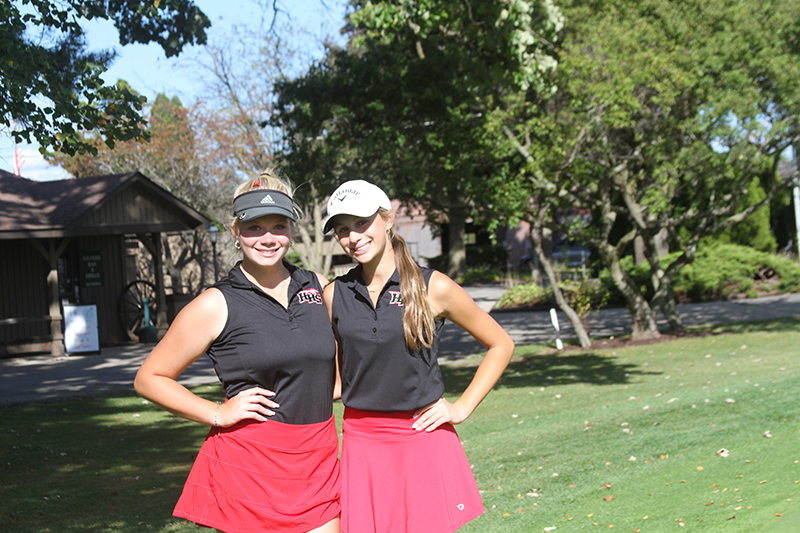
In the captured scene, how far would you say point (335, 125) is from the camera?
14461 mm

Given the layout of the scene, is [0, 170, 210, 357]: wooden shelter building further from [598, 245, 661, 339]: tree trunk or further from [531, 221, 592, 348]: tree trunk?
[598, 245, 661, 339]: tree trunk

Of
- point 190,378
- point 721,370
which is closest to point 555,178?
point 721,370

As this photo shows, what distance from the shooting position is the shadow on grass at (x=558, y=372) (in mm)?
10919

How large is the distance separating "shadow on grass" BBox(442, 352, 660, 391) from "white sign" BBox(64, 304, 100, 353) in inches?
296

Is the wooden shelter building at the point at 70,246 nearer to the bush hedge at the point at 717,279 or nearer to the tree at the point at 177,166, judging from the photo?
the tree at the point at 177,166

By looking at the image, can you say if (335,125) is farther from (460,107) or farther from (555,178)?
(555,178)

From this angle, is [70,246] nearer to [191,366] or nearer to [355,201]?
[191,366]

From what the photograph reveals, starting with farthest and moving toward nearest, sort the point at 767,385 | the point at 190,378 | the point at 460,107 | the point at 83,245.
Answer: the point at 83,245 → the point at 460,107 → the point at 190,378 → the point at 767,385

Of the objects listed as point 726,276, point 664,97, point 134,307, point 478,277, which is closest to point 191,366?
point 134,307

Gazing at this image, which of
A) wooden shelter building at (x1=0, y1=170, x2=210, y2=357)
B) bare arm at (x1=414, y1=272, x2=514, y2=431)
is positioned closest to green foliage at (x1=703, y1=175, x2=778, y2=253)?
wooden shelter building at (x1=0, y1=170, x2=210, y2=357)

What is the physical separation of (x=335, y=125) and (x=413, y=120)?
1.67m

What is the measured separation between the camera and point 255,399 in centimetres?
265

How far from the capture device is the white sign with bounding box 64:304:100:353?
14.8 m

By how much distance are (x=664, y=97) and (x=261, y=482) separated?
11.5m
